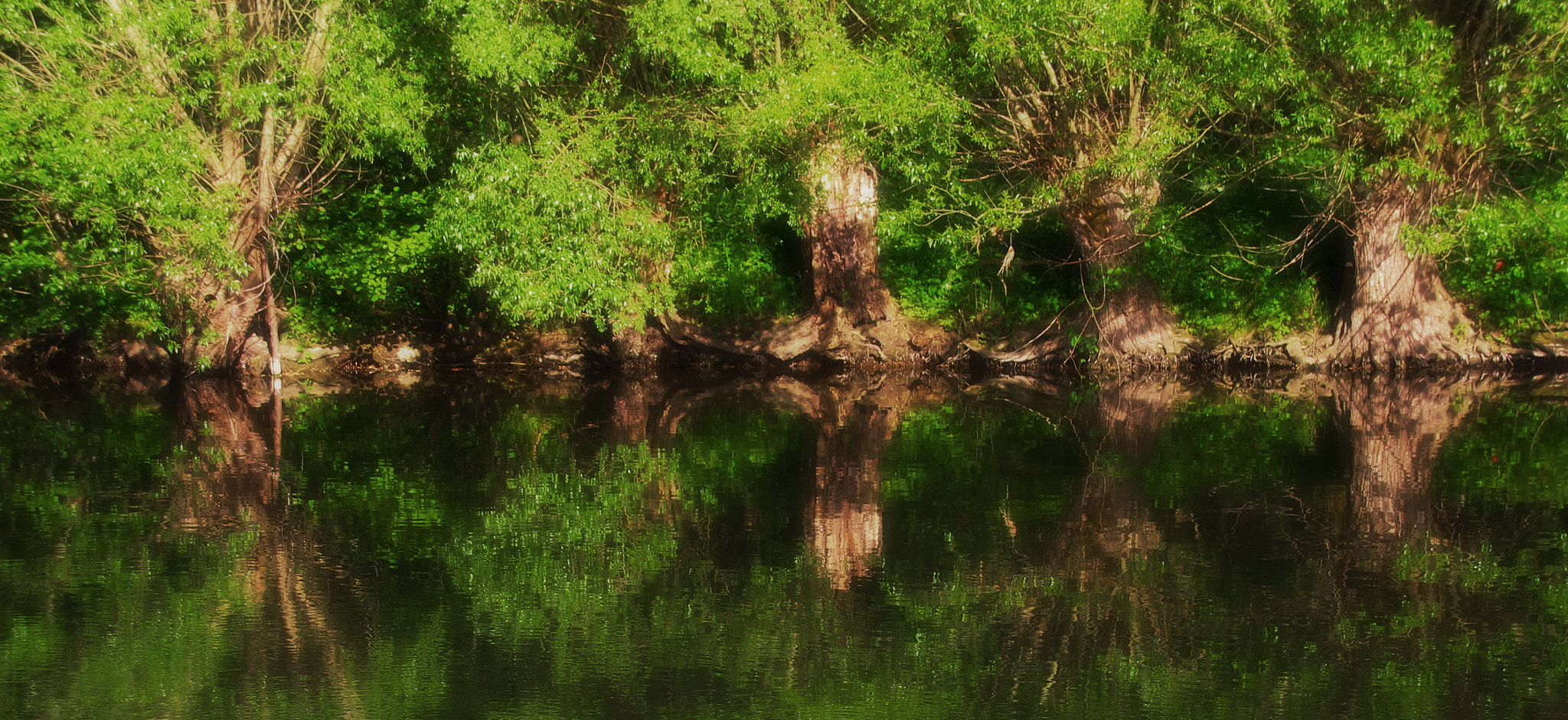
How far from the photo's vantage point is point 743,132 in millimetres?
19078

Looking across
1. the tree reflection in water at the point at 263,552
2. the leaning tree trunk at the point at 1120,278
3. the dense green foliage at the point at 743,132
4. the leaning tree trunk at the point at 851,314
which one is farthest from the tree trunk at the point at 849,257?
the tree reflection in water at the point at 263,552

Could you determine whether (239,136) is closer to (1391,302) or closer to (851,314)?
(851,314)

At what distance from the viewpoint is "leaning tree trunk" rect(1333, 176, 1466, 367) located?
66.3 ft

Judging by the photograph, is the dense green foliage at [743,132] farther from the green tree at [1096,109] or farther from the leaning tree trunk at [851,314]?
the leaning tree trunk at [851,314]

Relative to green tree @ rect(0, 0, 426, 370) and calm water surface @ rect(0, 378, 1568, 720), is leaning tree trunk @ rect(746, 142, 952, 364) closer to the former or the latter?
green tree @ rect(0, 0, 426, 370)

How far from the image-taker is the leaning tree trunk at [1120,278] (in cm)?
2105

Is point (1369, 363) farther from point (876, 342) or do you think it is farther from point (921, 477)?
point (921, 477)

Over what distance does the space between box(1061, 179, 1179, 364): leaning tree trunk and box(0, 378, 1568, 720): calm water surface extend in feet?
20.3

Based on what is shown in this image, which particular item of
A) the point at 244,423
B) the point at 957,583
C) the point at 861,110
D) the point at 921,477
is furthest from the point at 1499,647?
the point at 244,423

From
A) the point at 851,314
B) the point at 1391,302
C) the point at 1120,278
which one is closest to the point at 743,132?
the point at 851,314

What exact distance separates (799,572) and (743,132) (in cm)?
1147

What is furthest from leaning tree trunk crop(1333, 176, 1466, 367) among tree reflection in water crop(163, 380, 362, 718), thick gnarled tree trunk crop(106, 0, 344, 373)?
tree reflection in water crop(163, 380, 362, 718)

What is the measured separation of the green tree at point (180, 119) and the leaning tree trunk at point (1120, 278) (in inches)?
421

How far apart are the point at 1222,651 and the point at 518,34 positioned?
1425 cm
